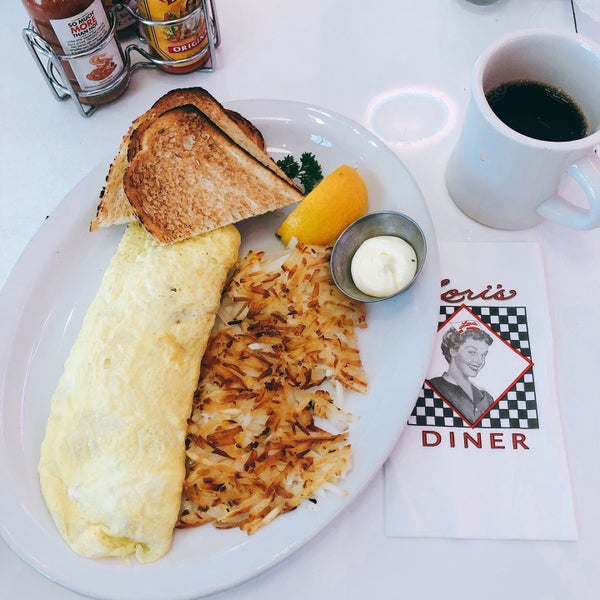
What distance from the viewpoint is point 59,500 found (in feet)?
3.68

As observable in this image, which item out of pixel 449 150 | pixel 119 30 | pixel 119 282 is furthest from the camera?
pixel 119 30

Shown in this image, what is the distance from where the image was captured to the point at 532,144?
3.65 ft

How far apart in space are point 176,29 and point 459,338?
1066 mm

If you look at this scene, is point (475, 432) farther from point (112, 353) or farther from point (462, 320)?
point (112, 353)

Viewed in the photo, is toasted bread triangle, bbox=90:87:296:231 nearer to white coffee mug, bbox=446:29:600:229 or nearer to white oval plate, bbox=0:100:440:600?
white oval plate, bbox=0:100:440:600

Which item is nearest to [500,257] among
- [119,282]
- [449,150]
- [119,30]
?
[449,150]

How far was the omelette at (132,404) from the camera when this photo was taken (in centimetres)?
109

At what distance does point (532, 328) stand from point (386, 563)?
1.95ft

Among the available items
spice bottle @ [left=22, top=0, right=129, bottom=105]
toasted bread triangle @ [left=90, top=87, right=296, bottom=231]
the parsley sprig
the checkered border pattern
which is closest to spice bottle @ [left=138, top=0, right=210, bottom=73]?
spice bottle @ [left=22, top=0, right=129, bottom=105]

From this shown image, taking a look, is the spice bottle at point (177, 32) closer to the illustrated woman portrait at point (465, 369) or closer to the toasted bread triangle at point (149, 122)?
the toasted bread triangle at point (149, 122)

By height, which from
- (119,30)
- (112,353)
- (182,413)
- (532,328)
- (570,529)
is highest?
(119,30)

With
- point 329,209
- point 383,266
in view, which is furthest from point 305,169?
point 383,266

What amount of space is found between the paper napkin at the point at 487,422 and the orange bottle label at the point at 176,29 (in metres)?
0.88

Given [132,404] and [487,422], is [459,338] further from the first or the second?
[132,404]
